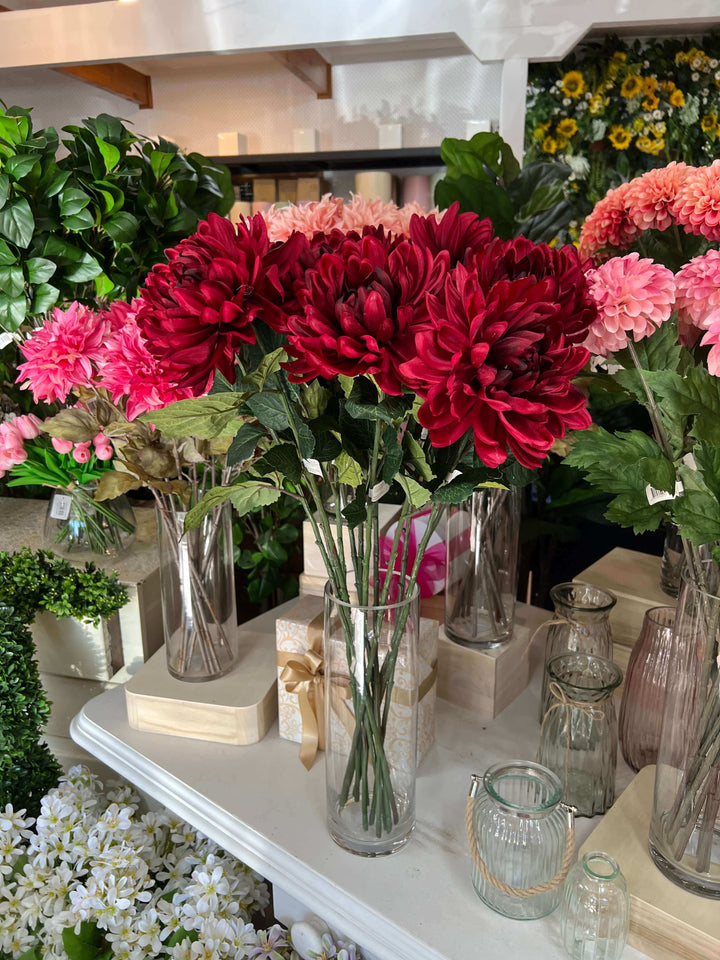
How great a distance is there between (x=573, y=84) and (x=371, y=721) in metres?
2.51

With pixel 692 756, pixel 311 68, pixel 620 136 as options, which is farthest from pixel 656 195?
pixel 311 68

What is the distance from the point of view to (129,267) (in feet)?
3.35

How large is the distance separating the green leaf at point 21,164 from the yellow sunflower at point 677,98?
90.1 inches

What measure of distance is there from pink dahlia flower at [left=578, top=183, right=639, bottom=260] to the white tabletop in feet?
1.55

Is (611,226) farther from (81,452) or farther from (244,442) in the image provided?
(81,452)

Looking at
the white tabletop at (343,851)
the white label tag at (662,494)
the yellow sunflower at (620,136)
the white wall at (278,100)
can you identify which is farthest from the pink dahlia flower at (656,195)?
the white wall at (278,100)

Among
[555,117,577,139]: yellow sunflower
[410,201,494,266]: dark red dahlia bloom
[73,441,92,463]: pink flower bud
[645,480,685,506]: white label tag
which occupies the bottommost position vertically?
[73,441,92,463]: pink flower bud

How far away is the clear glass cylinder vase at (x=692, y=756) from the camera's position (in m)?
0.60

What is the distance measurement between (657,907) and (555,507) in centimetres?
95

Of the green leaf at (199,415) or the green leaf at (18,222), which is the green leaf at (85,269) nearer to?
the green leaf at (18,222)

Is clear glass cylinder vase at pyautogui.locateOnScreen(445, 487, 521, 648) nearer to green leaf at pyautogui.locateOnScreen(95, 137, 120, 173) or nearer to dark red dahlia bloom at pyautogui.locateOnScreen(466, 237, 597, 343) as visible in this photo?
dark red dahlia bloom at pyautogui.locateOnScreen(466, 237, 597, 343)

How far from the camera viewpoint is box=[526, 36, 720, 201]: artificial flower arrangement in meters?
2.48

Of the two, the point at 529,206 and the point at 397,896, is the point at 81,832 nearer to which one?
the point at 397,896

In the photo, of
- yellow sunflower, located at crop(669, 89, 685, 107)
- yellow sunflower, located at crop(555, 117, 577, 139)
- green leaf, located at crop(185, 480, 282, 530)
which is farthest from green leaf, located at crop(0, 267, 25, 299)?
yellow sunflower, located at crop(669, 89, 685, 107)
